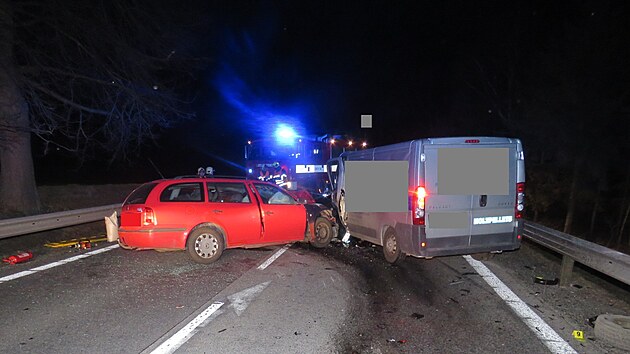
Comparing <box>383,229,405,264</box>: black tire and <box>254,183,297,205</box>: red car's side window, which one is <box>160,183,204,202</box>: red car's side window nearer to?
<box>254,183,297,205</box>: red car's side window

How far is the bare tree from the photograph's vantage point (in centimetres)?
1026

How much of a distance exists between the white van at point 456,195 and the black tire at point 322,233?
8.05ft

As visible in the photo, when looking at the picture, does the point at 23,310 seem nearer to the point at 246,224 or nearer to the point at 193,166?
the point at 246,224

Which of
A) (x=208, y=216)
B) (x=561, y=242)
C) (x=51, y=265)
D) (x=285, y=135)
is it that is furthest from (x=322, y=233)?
(x=285, y=135)

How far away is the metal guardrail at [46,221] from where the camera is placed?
7.88 m

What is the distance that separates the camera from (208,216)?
777 cm

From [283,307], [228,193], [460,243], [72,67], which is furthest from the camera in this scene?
[72,67]

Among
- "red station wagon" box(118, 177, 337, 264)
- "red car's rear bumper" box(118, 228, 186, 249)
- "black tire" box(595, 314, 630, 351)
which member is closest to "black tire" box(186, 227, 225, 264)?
"red station wagon" box(118, 177, 337, 264)

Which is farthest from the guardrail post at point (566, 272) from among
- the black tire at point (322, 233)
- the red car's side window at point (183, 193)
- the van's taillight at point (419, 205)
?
the red car's side window at point (183, 193)

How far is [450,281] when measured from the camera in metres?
6.55

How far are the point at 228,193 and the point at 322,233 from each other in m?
2.32

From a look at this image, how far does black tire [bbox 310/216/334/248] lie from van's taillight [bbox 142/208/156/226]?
3416 millimetres

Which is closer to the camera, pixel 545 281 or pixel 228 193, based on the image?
pixel 545 281

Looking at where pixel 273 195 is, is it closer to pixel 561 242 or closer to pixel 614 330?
pixel 561 242
